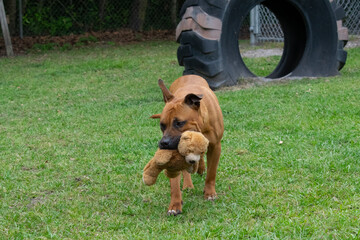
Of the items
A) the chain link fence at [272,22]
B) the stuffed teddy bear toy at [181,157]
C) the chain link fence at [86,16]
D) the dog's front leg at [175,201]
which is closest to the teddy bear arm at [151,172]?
the stuffed teddy bear toy at [181,157]

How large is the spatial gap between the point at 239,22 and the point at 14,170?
17.3 feet

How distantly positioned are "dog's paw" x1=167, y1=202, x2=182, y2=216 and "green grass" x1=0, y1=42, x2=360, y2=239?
0.06 meters

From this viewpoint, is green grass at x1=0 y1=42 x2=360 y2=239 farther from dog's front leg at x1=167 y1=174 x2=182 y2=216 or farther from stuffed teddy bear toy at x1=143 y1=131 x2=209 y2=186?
stuffed teddy bear toy at x1=143 y1=131 x2=209 y2=186

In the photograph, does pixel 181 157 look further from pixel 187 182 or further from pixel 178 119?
pixel 187 182

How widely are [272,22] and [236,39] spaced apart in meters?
7.70

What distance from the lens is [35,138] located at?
21.7ft

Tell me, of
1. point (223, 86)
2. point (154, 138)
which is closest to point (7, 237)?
point (154, 138)

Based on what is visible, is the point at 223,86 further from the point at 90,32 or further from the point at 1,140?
the point at 90,32

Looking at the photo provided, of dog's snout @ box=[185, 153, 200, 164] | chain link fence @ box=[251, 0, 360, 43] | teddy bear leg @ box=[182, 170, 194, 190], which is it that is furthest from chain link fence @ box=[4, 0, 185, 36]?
dog's snout @ box=[185, 153, 200, 164]

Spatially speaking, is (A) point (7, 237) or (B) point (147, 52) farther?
(B) point (147, 52)

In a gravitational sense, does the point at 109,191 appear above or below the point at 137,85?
above

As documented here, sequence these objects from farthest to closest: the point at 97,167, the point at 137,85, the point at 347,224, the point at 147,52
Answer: the point at 147,52 → the point at 137,85 → the point at 97,167 → the point at 347,224

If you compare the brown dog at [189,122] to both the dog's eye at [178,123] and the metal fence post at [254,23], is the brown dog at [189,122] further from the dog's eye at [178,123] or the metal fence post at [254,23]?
the metal fence post at [254,23]

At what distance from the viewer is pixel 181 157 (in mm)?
3727
